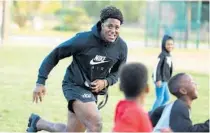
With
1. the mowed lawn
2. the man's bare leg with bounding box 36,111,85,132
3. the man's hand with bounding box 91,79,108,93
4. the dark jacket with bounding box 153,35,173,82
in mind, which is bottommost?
the mowed lawn

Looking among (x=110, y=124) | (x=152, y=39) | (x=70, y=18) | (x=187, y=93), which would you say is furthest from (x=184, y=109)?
(x=70, y=18)

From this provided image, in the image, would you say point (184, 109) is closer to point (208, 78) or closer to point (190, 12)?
point (208, 78)

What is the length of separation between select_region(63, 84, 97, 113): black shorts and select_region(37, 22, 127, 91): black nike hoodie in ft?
0.23

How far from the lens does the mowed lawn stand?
1014cm

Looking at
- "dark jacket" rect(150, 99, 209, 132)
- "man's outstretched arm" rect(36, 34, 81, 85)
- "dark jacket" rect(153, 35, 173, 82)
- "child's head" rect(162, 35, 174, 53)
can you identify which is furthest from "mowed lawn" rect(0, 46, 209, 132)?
"dark jacket" rect(150, 99, 209, 132)

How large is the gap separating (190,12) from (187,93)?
3341cm

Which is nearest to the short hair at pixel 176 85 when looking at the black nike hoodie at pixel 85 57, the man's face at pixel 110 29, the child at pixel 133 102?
the child at pixel 133 102

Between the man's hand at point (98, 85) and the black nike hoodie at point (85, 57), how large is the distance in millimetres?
77

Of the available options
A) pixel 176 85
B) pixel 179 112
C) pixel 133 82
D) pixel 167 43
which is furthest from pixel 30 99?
pixel 133 82

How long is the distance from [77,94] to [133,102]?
2.14 metres

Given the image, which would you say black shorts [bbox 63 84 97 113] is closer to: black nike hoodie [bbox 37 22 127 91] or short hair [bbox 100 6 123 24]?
black nike hoodie [bbox 37 22 127 91]

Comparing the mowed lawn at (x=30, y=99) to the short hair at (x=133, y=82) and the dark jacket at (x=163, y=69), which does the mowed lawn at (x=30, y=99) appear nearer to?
the dark jacket at (x=163, y=69)

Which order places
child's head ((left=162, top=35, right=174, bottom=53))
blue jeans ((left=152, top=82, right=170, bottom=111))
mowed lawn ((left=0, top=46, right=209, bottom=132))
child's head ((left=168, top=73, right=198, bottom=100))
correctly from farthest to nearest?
child's head ((left=162, top=35, right=174, bottom=53)) < blue jeans ((left=152, top=82, right=170, bottom=111)) < mowed lawn ((left=0, top=46, right=209, bottom=132)) < child's head ((left=168, top=73, right=198, bottom=100))

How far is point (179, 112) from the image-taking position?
540 cm
